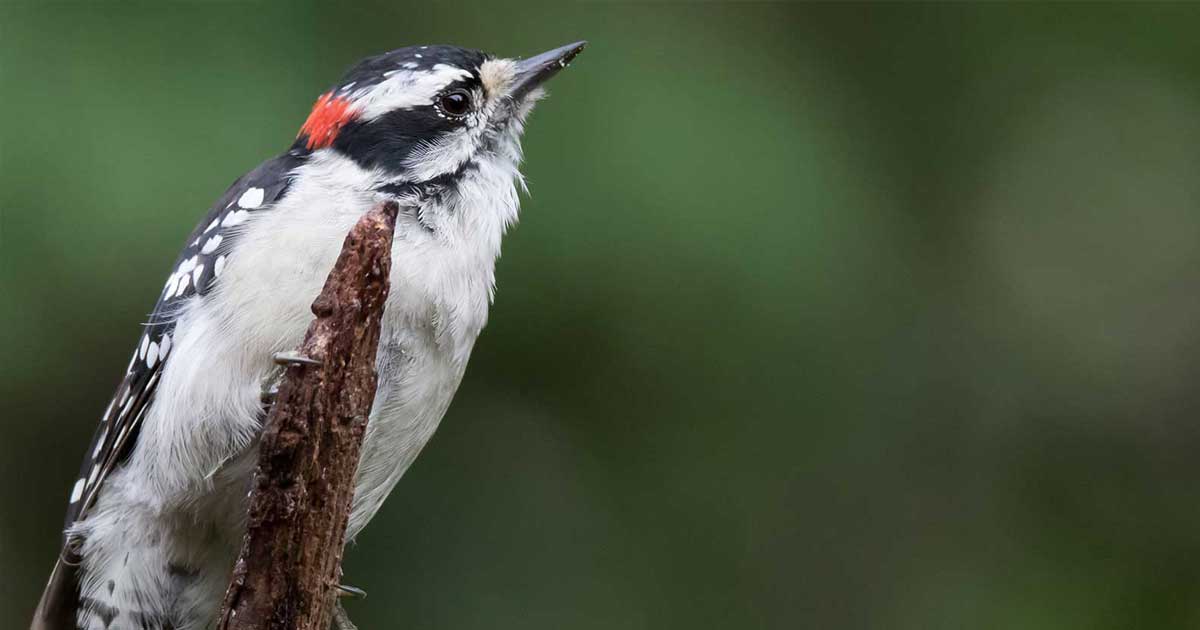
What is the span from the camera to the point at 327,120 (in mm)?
3654

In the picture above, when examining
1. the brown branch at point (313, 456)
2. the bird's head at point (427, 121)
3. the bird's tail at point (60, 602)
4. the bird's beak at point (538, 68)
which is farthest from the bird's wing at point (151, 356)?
the brown branch at point (313, 456)

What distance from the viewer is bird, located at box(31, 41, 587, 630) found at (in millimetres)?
3246

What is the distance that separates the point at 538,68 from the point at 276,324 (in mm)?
1260

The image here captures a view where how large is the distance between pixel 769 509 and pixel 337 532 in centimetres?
291

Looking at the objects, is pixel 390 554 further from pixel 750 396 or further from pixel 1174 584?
pixel 1174 584

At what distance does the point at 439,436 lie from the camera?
5051 millimetres

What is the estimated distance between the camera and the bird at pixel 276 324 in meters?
3.25

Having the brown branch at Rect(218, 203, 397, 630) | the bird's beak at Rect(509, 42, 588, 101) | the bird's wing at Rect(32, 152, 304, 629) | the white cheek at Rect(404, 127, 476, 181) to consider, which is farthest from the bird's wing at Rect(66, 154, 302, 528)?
the brown branch at Rect(218, 203, 397, 630)

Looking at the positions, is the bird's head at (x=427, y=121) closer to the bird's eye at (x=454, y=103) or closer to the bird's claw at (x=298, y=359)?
the bird's eye at (x=454, y=103)

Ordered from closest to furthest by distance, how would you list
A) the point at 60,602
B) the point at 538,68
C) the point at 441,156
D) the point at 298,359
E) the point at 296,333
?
the point at 298,359 < the point at 296,333 < the point at 441,156 < the point at 60,602 < the point at 538,68

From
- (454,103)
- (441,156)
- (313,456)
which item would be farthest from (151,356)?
(313,456)

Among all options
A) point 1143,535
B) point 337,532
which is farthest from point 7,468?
point 1143,535

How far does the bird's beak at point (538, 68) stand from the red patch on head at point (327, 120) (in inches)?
20.4

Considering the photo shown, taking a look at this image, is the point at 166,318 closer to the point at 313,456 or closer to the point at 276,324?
the point at 276,324
